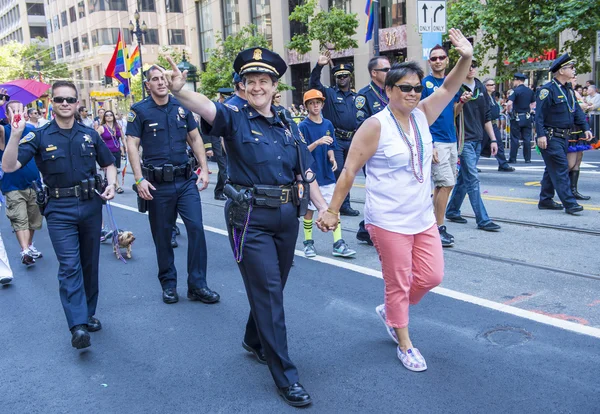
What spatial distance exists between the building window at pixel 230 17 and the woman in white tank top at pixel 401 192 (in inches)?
1505

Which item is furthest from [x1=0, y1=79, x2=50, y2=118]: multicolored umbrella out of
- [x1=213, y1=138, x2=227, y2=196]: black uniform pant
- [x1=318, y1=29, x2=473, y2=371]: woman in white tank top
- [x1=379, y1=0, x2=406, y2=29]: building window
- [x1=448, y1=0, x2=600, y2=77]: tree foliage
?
[x1=379, y1=0, x2=406, y2=29]: building window

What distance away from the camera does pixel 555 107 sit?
822 centimetres

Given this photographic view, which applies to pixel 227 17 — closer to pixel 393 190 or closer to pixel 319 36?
pixel 319 36

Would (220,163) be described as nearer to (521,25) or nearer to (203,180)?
(203,180)

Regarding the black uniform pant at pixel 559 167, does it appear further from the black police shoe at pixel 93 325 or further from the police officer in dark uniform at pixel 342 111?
the black police shoe at pixel 93 325

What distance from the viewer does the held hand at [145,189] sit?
5.29 m

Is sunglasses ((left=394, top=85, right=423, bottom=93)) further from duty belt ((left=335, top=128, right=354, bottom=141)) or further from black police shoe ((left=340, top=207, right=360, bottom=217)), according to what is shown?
black police shoe ((left=340, top=207, right=360, bottom=217))

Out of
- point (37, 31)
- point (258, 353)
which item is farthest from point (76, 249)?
point (37, 31)

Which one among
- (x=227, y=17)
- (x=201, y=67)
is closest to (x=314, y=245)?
(x=227, y=17)

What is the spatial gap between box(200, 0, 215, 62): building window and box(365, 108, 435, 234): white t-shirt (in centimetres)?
4269

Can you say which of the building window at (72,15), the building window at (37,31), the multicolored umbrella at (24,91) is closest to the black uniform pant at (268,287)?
the multicolored umbrella at (24,91)

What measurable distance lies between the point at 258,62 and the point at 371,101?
10.7 feet

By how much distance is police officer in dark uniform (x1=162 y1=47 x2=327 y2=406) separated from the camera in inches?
138

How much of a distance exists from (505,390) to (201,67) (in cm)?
4554
